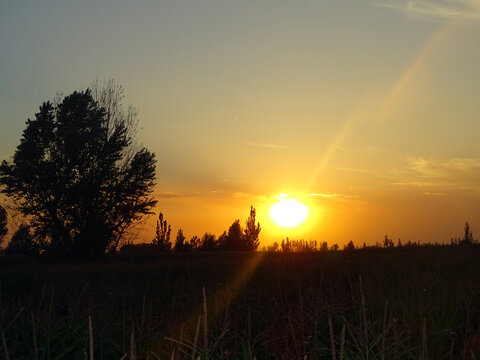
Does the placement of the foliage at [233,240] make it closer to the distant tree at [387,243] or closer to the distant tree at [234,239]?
the distant tree at [234,239]

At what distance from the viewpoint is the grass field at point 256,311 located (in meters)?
5.45

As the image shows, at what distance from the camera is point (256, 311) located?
9.19 metres

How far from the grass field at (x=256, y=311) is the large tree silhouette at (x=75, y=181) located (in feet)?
43.8

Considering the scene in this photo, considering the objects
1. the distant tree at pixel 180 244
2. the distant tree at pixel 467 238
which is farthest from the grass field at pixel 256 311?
the distant tree at pixel 180 244

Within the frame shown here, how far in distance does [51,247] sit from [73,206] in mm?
2792

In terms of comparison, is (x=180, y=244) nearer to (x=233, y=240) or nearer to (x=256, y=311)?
(x=233, y=240)

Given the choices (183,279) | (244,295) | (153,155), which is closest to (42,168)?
(153,155)

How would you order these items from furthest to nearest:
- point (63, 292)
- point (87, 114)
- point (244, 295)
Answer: point (87, 114), point (63, 292), point (244, 295)

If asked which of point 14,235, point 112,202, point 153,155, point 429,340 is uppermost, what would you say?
point 153,155

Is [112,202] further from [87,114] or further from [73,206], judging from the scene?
[87,114]

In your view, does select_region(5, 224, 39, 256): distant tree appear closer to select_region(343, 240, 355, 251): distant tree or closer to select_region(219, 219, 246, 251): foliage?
select_region(219, 219, 246, 251): foliage

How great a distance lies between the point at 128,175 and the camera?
118ft

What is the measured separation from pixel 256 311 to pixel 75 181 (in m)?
26.9

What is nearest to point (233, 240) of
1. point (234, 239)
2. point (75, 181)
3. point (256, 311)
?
point (234, 239)
